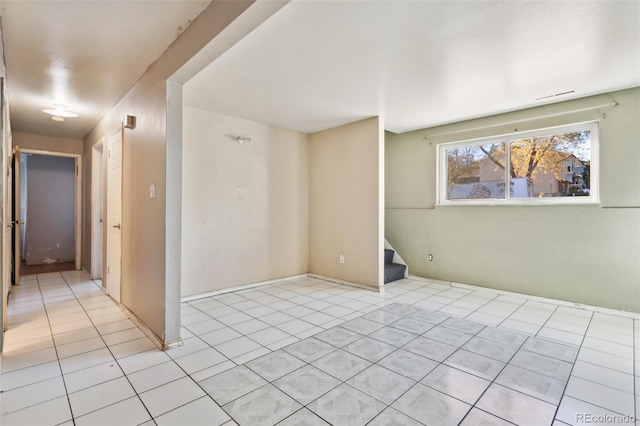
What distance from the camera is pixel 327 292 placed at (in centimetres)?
433

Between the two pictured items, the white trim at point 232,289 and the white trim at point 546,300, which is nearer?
the white trim at point 546,300

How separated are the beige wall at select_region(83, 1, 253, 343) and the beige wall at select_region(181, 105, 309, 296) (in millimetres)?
682

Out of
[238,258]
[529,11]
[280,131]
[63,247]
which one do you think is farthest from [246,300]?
[63,247]

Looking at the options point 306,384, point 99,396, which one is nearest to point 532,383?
point 306,384

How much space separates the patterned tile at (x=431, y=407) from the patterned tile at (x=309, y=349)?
0.74 meters

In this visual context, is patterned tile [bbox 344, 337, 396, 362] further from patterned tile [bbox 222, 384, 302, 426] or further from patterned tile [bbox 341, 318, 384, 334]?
patterned tile [bbox 222, 384, 302, 426]

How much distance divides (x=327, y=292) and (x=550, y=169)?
333cm

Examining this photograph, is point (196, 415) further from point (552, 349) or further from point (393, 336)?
point (552, 349)

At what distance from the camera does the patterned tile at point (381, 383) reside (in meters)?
1.91

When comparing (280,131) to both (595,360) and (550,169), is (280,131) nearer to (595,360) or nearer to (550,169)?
(550,169)

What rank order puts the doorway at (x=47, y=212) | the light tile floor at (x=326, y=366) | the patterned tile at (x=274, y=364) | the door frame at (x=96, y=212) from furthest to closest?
1. the doorway at (x=47, y=212)
2. the door frame at (x=96, y=212)
3. the patterned tile at (x=274, y=364)
4. the light tile floor at (x=326, y=366)

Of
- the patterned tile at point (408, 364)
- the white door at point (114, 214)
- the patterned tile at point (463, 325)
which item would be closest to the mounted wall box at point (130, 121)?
the white door at point (114, 214)
